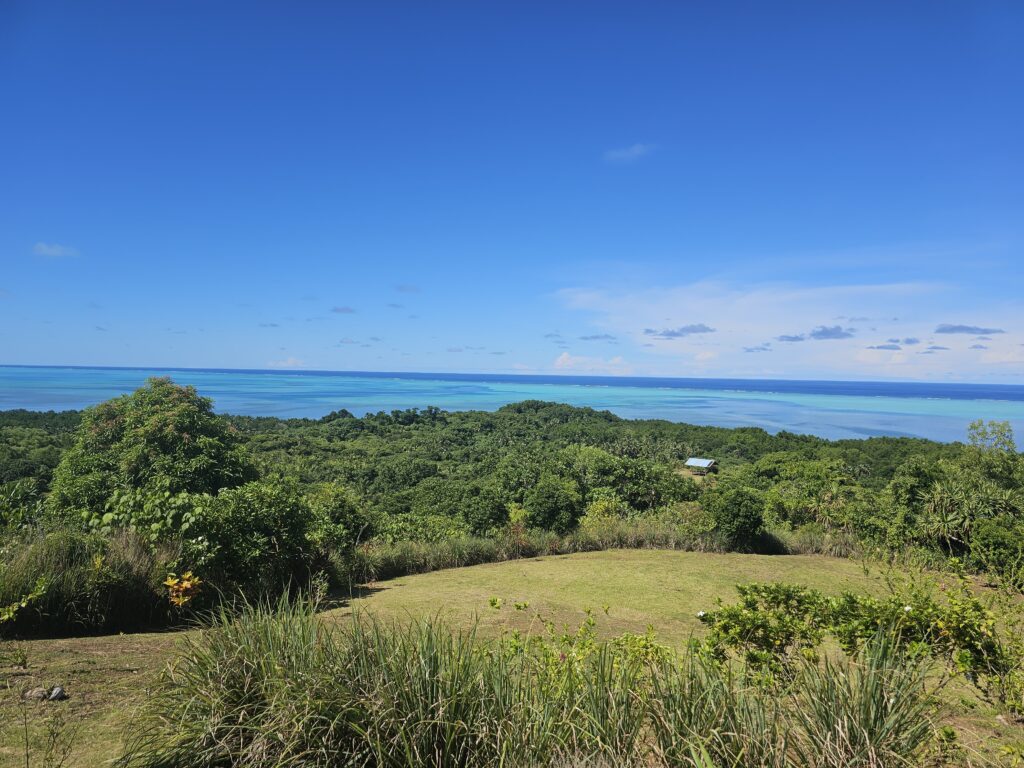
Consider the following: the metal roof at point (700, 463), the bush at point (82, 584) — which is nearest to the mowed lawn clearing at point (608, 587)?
the bush at point (82, 584)

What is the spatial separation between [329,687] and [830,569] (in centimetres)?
1343

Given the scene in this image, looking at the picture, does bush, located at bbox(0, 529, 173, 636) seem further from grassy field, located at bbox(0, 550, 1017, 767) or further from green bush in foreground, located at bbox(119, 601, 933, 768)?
green bush in foreground, located at bbox(119, 601, 933, 768)

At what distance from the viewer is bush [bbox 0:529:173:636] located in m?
4.53

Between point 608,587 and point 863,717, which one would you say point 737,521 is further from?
point 863,717

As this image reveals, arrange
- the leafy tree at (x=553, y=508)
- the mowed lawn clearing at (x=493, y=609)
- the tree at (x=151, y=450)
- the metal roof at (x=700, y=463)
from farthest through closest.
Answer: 1. the metal roof at (x=700, y=463)
2. the leafy tree at (x=553, y=508)
3. the tree at (x=151, y=450)
4. the mowed lawn clearing at (x=493, y=609)

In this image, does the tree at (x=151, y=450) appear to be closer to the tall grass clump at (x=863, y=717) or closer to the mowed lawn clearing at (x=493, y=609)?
the mowed lawn clearing at (x=493, y=609)

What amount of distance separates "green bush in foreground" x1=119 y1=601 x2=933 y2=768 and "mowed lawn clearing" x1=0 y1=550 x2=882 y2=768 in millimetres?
370

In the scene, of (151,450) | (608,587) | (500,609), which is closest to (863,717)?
(500,609)

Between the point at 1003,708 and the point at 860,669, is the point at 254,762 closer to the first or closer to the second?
the point at 860,669

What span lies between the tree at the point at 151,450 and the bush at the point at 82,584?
305 inches

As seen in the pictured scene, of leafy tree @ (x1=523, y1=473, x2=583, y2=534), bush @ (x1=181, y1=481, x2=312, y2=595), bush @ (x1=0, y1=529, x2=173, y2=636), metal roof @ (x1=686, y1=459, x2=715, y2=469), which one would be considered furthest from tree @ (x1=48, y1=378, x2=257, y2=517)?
metal roof @ (x1=686, y1=459, x2=715, y2=469)

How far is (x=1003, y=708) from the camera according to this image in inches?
161

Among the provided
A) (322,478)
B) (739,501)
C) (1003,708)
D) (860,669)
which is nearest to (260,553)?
(860,669)

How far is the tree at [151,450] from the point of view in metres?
13.1
